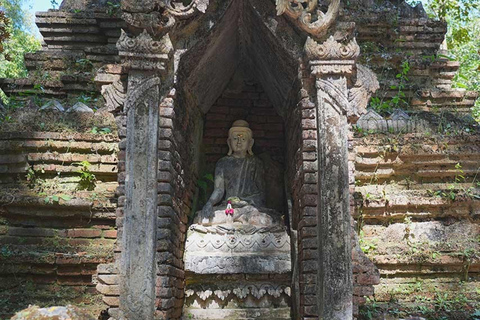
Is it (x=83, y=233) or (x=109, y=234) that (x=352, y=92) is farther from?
(x=83, y=233)

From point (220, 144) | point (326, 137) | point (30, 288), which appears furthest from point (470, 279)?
point (30, 288)

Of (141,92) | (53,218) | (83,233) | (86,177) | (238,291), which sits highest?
(141,92)

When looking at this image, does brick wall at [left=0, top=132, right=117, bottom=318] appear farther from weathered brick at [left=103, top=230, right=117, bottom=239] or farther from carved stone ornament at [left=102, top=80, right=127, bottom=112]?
carved stone ornament at [left=102, top=80, right=127, bottom=112]

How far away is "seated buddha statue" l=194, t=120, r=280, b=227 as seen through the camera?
217 inches

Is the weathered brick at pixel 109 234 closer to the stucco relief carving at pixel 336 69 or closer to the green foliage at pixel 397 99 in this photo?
the stucco relief carving at pixel 336 69

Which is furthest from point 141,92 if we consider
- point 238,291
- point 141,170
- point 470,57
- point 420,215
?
point 470,57

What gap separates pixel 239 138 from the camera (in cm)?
649

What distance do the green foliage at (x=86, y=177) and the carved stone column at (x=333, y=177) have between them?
291cm

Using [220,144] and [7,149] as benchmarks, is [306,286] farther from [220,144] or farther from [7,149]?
[7,149]

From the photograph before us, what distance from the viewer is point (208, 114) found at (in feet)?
22.6

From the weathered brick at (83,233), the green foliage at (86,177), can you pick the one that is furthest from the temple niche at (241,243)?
the green foliage at (86,177)

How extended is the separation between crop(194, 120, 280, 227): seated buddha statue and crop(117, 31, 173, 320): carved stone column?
116 centimetres

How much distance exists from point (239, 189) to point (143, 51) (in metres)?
2.35

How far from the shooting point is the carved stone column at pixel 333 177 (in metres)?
4.34
